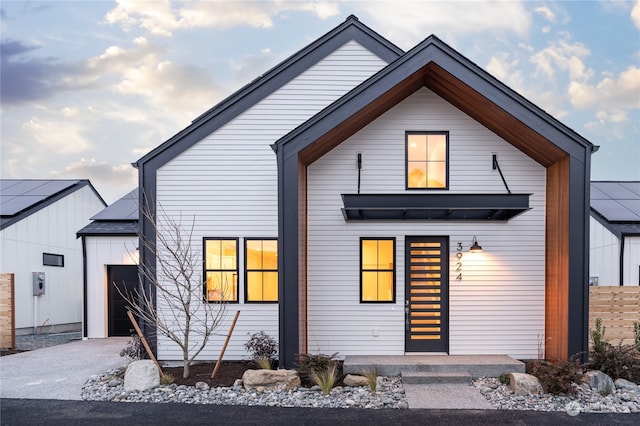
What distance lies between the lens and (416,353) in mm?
9352

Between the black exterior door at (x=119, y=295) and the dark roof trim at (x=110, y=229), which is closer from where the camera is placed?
the dark roof trim at (x=110, y=229)

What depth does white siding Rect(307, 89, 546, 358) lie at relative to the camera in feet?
30.8

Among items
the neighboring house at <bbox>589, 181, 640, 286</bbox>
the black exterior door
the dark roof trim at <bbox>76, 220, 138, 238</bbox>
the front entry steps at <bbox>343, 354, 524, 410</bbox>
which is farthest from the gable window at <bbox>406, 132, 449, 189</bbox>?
the black exterior door

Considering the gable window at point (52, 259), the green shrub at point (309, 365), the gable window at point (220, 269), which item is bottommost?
the green shrub at point (309, 365)

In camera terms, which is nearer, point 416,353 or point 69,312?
point 416,353

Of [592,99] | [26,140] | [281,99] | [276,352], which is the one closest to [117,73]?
[26,140]

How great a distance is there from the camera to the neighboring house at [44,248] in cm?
1434

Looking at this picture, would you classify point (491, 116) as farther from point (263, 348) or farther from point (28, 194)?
point (28, 194)

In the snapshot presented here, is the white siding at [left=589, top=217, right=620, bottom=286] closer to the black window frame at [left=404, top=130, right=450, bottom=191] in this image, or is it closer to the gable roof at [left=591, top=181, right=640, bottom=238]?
the gable roof at [left=591, top=181, right=640, bottom=238]

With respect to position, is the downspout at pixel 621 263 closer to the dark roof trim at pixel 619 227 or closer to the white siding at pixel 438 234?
the dark roof trim at pixel 619 227

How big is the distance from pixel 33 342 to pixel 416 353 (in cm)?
1053

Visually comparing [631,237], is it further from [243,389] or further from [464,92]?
[243,389]

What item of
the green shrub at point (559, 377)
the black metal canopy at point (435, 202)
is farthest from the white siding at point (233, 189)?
the green shrub at point (559, 377)

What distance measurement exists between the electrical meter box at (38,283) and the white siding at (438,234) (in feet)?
33.5
